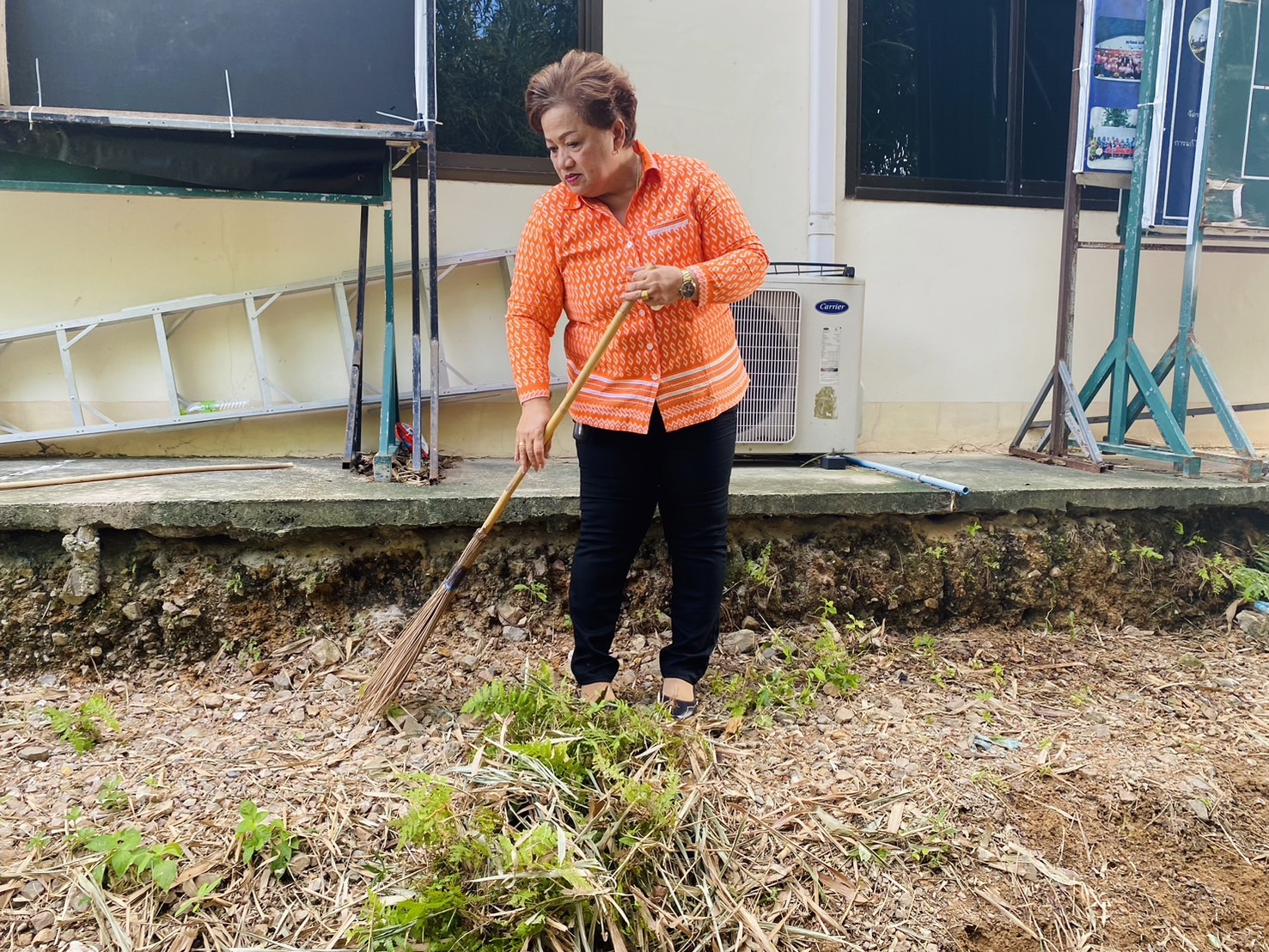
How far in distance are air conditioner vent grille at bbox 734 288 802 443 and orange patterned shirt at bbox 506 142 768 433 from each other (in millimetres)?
1410

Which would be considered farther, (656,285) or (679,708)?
(679,708)

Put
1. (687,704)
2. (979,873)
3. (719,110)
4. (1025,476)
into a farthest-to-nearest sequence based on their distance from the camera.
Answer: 1. (719,110)
2. (1025,476)
3. (687,704)
4. (979,873)

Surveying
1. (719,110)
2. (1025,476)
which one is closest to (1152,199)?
(1025,476)

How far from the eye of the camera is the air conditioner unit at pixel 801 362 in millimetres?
3908

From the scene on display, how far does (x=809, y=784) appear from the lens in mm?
2496

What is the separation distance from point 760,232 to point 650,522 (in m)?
2.41

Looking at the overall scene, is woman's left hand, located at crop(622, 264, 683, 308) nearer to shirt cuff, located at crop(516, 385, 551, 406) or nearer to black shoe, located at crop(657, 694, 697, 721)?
shirt cuff, located at crop(516, 385, 551, 406)

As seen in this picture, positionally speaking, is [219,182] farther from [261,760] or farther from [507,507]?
[261,760]

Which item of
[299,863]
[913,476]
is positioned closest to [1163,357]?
[913,476]

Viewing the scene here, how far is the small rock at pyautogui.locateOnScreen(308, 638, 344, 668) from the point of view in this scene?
2986 mm

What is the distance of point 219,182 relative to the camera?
3268mm

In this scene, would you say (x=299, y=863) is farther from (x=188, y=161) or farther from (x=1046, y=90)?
(x=1046, y=90)

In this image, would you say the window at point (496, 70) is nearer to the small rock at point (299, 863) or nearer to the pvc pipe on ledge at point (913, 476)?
the pvc pipe on ledge at point (913, 476)

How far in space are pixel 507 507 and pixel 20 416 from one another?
2353 mm
